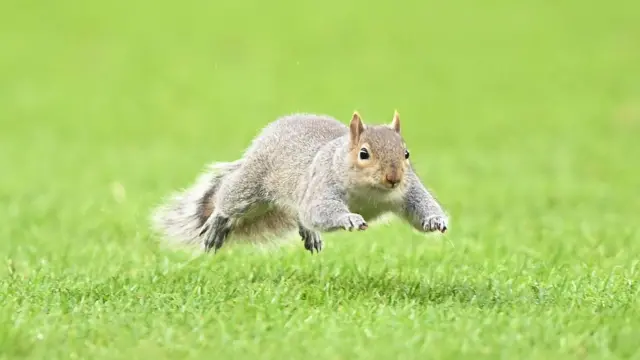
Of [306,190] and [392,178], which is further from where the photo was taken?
[306,190]

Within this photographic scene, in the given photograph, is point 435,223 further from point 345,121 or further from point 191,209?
point 345,121

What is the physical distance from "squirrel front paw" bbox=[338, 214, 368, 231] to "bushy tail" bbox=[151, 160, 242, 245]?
1507 mm

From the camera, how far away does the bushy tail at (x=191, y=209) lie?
7.98 m

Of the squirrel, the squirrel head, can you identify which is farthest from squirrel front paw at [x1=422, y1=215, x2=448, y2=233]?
the squirrel head

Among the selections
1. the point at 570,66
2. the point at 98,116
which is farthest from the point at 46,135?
the point at 570,66

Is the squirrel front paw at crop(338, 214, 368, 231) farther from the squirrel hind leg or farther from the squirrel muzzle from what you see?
the squirrel hind leg

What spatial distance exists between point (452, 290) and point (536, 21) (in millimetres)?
20212

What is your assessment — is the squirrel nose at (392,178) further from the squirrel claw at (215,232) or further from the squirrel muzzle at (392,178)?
the squirrel claw at (215,232)

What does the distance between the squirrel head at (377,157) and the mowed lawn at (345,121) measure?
63 centimetres

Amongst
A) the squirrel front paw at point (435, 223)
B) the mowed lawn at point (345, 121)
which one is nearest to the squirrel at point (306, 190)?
the squirrel front paw at point (435, 223)

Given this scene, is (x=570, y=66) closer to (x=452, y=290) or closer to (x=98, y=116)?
(x=98, y=116)

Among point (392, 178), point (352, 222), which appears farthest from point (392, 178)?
point (352, 222)

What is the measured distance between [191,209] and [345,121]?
10980mm

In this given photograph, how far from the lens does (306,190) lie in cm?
696
